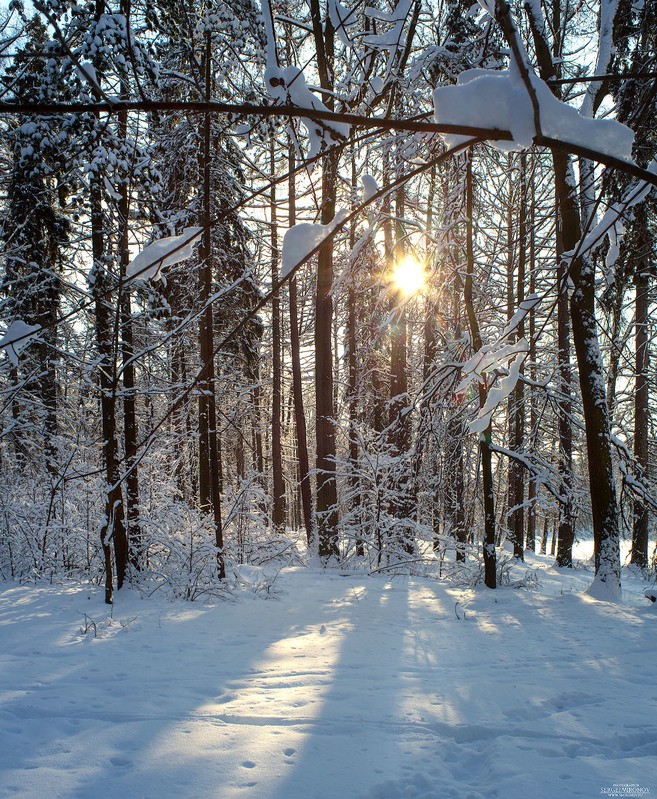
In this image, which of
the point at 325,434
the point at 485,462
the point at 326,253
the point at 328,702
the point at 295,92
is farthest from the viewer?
the point at 325,434

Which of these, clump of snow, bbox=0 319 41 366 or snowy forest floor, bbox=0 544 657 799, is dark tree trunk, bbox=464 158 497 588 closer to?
snowy forest floor, bbox=0 544 657 799

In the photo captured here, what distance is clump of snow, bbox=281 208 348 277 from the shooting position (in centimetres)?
98

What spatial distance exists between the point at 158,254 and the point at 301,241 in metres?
0.30

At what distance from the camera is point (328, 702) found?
301cm

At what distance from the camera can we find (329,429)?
10047mm

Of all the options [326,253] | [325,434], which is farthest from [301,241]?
[325,434]

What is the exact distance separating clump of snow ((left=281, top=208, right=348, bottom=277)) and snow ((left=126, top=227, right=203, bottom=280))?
173 millimetres

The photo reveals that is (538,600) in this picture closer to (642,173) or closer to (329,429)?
(329,429)

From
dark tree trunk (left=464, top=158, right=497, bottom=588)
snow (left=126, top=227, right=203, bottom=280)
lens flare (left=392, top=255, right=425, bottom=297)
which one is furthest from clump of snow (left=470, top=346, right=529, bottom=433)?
dark tree trunk (left=464, top=158, right=497, bottom=588)

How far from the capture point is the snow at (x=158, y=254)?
3.27ft

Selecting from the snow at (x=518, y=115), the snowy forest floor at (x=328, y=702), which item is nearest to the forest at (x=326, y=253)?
the snow at (x=518, y=115)

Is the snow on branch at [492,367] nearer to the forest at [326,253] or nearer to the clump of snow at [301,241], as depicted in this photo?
the forest at [326,253]

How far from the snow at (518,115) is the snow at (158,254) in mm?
520

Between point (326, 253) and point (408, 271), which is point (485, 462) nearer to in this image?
point (408, 271)
